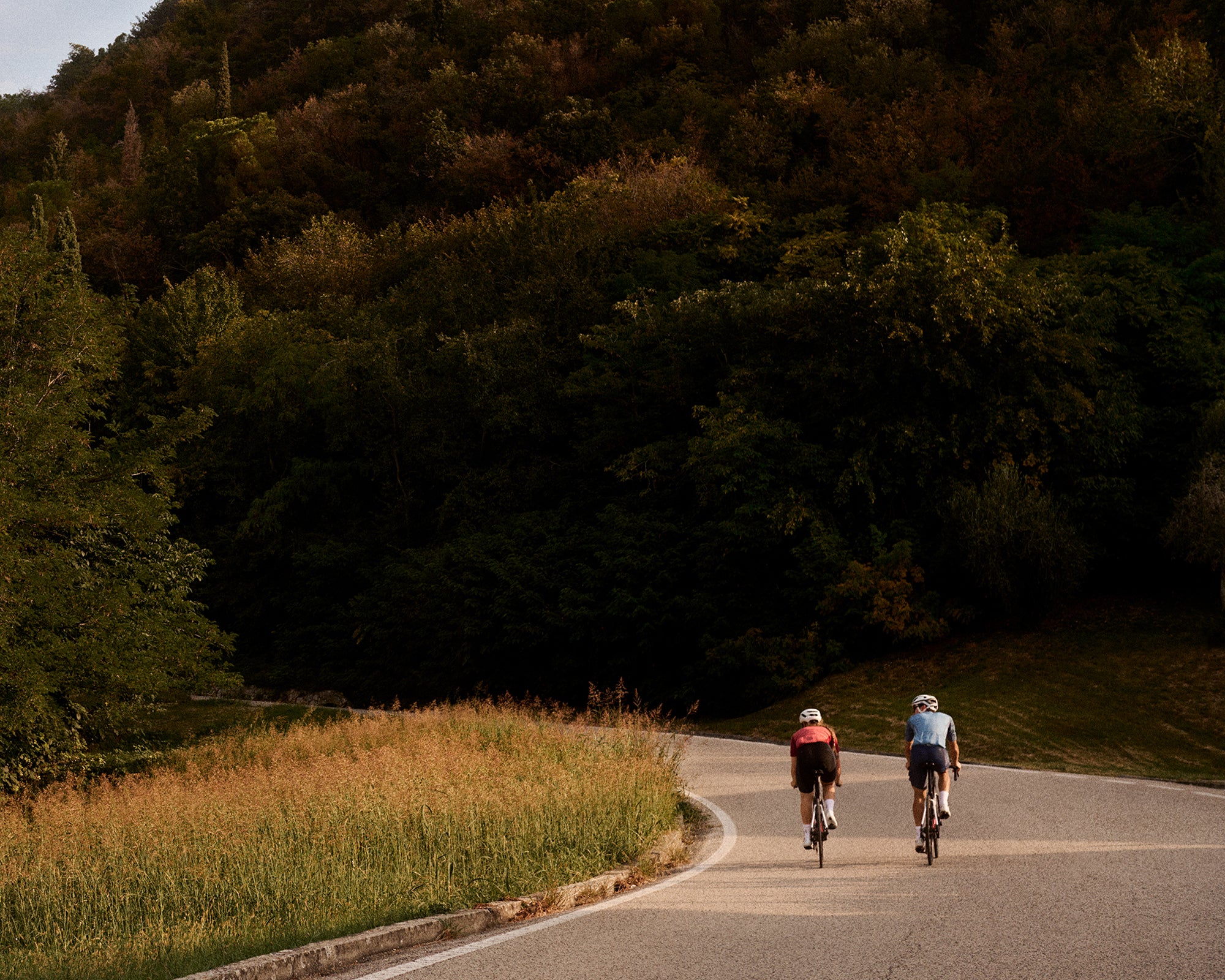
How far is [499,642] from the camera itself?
36.9 meters

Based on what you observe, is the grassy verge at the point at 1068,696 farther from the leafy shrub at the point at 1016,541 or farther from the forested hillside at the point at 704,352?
the leafy shrub at the point at 1016,541

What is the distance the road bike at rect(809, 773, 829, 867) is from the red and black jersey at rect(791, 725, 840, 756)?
0.34 m

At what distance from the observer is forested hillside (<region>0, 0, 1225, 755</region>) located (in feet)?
104

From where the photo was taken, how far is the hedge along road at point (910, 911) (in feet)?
22.2

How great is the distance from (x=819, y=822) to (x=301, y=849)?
15.2ft

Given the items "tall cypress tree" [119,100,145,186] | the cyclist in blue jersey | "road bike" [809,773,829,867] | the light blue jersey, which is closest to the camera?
"road bike" [809,773,829,867]

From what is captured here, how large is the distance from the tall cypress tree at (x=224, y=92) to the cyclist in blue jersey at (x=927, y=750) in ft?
286

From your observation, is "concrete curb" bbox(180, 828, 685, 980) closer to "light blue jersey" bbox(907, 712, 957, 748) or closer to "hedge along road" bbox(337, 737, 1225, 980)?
"hedge along road" bbox(337, 737, 1225, 980)

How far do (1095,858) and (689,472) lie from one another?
2547cm

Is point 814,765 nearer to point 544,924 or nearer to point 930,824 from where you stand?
point 930,824

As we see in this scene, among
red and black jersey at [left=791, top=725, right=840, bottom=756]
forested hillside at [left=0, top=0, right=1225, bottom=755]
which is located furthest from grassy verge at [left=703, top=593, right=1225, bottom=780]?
red and black jersey at [left=791, top=725, right=840, bottom=756]

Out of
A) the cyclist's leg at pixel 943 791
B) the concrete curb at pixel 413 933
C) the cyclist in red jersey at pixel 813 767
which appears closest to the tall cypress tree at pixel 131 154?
the cyclist in red jersey at pixel 813 767

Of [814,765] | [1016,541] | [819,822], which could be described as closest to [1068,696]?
[1016,541]

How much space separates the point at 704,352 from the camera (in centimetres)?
3775
